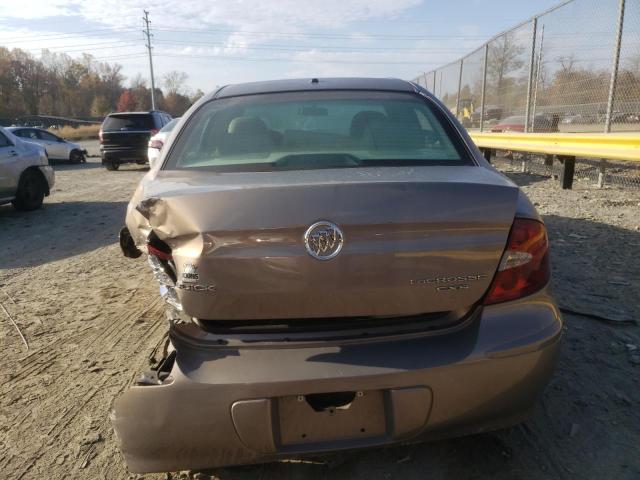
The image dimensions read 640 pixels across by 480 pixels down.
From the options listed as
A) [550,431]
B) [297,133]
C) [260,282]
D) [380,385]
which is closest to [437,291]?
[380,385]

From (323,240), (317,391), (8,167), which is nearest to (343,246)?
(323,240)

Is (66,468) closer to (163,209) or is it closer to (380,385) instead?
(163,209)

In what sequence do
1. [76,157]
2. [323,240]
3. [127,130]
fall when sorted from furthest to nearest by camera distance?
[76,157], [127,130], [323,240]

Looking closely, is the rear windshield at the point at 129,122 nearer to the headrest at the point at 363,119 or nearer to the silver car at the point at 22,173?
the silver car at the point at 22,173

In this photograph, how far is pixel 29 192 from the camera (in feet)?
27.4

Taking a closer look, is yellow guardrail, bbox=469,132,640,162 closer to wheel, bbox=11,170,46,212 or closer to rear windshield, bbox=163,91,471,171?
rear windshield, bbox=163,91,471,171

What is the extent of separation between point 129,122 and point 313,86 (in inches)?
544

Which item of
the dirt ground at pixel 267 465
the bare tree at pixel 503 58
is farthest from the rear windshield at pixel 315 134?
the bare tree at pixel 503 58

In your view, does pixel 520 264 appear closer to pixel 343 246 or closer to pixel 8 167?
pixel 343 246

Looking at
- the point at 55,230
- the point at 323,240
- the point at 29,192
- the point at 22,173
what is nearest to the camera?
the point at 323,240

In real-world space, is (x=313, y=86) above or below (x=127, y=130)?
above

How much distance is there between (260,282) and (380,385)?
523mm

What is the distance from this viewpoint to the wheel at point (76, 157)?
18.6m

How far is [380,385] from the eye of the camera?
65.4 inches
